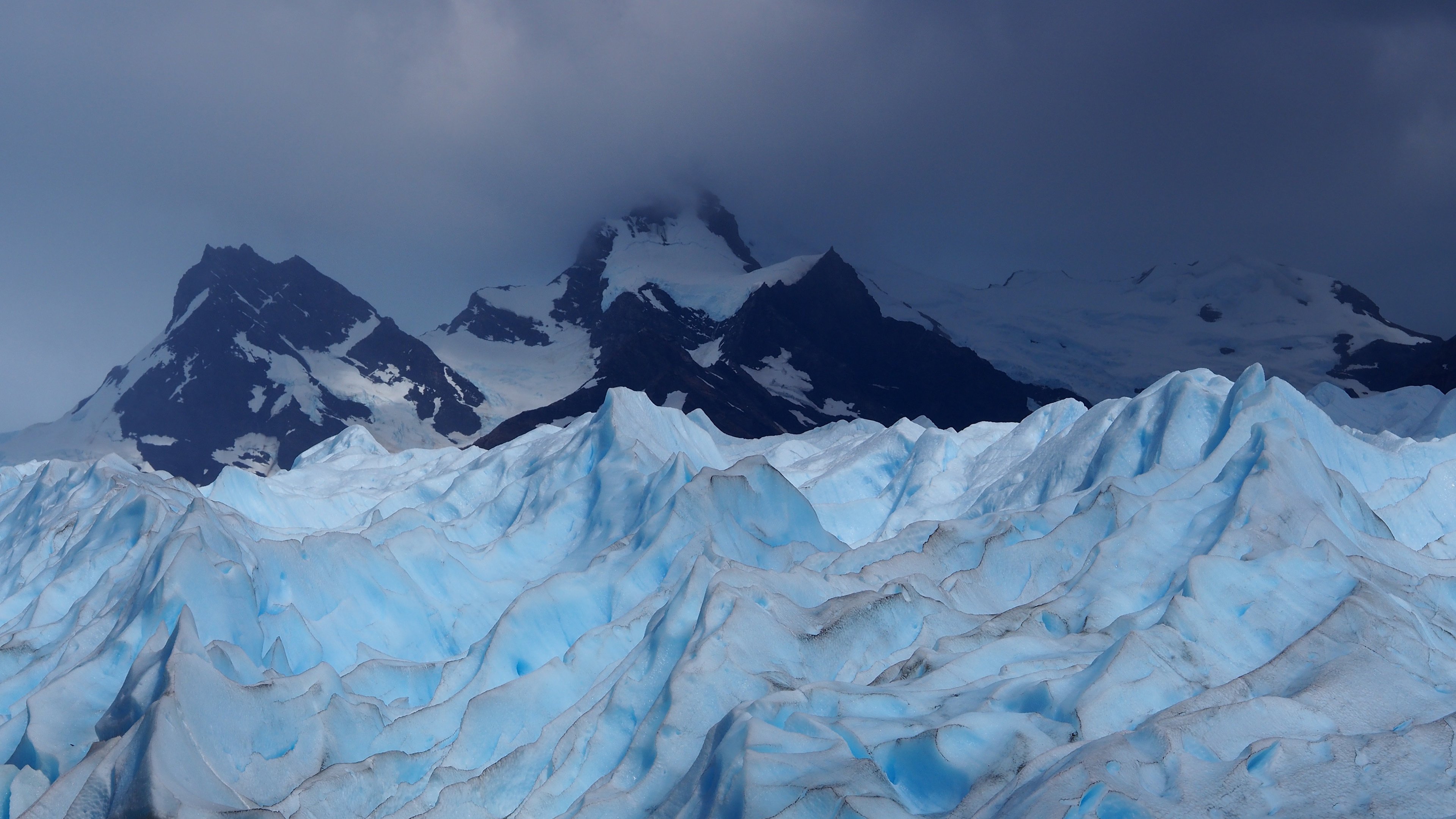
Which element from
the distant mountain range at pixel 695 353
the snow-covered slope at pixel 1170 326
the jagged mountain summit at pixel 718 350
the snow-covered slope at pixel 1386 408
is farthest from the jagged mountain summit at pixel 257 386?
the snow-covered slope at pixel 1386 408

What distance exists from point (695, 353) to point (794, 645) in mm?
121532

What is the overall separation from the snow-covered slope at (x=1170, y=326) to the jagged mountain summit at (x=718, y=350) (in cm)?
950

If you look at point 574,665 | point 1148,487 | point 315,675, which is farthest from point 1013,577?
point 315,675

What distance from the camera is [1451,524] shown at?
2386cm

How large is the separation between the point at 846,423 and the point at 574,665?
33426 millimetres

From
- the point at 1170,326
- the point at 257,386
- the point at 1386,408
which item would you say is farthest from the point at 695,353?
the point at 1386,408

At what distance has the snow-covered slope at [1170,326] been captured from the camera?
131 metres

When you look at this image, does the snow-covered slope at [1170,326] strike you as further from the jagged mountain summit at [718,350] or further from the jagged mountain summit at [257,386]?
the jagged mountain summit at [257,386]

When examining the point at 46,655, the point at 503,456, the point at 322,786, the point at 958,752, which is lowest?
the point at 958,752

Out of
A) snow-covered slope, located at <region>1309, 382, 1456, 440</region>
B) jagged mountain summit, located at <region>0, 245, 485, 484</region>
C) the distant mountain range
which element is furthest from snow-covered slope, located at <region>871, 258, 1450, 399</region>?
snow-covered slope, located at <region>1309, 382, 1456, 440</region>

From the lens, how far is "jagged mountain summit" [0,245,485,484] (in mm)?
120438

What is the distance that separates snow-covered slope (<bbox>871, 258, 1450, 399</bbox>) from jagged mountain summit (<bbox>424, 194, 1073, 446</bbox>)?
9.50 m

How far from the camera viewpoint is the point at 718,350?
13550cm

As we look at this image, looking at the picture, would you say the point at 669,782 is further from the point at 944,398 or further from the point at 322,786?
the point at 944,398
